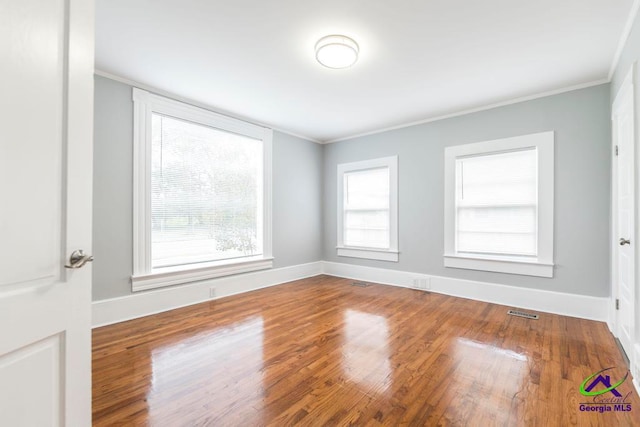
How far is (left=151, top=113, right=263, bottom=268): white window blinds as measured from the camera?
11.7ft

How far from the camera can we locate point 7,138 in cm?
87

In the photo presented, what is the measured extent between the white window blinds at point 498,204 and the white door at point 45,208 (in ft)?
13.9

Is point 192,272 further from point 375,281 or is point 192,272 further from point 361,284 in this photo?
point 375,281

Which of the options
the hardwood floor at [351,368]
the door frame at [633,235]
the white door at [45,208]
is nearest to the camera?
the white door at [45,208]

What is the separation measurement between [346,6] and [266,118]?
8.43 feet

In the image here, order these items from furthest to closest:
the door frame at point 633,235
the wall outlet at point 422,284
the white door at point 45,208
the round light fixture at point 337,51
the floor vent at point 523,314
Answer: the wall outlet at point 422,284 → the floor vent at point 523,314 → the round light fixture at point 337,51 → the door frame at point 633,235 → the white door at point 45,208

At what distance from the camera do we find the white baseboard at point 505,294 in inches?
127

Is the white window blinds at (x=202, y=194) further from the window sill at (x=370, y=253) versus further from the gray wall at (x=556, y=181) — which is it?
the gray wall at (x=556, y=181)

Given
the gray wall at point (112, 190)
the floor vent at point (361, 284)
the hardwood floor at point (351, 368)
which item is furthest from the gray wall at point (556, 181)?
the gray wall at point (112, 190)

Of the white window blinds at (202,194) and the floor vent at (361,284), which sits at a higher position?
the white window blinds at (202,194)

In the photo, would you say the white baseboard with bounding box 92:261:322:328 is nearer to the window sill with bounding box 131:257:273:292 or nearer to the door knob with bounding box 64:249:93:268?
the window sill with bounding box 131:257:273:292

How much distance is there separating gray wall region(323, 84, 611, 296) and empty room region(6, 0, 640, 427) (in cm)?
2

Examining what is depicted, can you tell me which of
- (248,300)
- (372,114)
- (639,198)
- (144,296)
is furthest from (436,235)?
(144,296)

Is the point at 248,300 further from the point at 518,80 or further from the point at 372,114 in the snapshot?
the point at 518,80
